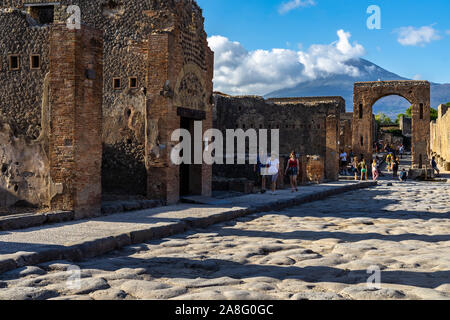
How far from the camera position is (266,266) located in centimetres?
521

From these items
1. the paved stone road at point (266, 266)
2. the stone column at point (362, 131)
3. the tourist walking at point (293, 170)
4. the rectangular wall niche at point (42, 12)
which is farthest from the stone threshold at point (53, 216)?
the stone column at point (362, 131)

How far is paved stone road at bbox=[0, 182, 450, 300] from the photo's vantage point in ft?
13.3

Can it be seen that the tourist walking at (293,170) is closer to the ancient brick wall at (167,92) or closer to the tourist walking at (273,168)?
the tourist walking at (273,168)

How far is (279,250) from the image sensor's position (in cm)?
620

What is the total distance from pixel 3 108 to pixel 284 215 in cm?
583

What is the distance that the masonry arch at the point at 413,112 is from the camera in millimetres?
36719

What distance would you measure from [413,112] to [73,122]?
3269cm

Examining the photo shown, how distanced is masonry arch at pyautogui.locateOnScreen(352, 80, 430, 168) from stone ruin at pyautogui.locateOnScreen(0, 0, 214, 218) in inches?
1056

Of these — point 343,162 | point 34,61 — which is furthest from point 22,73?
point 343,162

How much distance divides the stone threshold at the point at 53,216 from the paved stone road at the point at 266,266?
6.75ft

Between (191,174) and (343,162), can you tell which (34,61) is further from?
(343,162)

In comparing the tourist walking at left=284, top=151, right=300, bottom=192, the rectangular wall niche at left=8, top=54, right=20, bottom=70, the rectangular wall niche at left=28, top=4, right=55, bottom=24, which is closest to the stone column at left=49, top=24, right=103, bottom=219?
the rectangular wall niche at left=8, top=54, right=20, bottom=70

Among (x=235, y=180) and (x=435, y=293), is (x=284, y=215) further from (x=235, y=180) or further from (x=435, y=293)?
(x=435, y=293)
